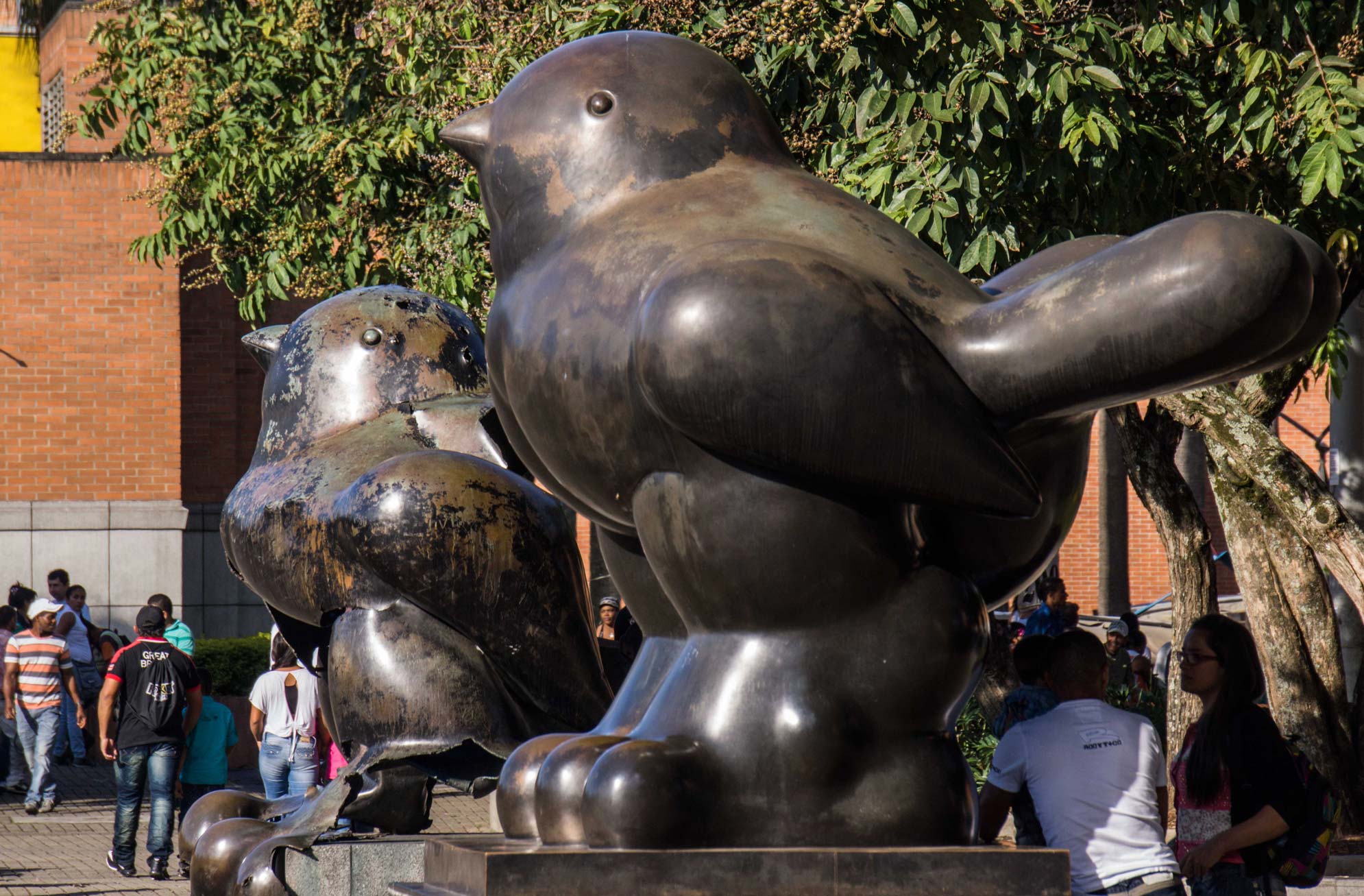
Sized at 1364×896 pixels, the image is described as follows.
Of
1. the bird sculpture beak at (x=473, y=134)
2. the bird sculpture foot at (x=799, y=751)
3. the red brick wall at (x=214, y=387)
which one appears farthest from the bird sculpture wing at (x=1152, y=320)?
the red brick wall at (x=214, y=387)

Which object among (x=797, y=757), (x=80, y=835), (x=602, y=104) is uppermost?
(x=602, y=104)

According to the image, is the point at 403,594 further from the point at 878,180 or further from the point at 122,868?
the point at 122,868

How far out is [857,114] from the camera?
22.6 feet

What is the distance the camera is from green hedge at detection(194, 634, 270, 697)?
612 inches

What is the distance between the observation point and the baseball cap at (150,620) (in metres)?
10.5

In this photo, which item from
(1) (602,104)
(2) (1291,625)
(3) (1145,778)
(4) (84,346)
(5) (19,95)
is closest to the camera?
(1) (602,104)

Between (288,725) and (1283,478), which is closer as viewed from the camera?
(1283,478)

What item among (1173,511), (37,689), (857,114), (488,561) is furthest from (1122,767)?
(37,689)

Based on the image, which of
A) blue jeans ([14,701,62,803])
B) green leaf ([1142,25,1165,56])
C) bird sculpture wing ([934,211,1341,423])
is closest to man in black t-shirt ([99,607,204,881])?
blue jeans ([14,701,62,803])

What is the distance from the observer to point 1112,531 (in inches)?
840

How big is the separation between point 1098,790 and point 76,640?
11.8 meters

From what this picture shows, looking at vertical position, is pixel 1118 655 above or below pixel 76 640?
below

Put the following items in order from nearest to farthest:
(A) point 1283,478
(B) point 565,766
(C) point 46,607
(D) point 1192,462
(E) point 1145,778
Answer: (B) point 565,766
(E) point 1145,778
(A) point 1283,478
(C) point 46,607
(D) point 1192,462

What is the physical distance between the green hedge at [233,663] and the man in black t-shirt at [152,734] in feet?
16.9
